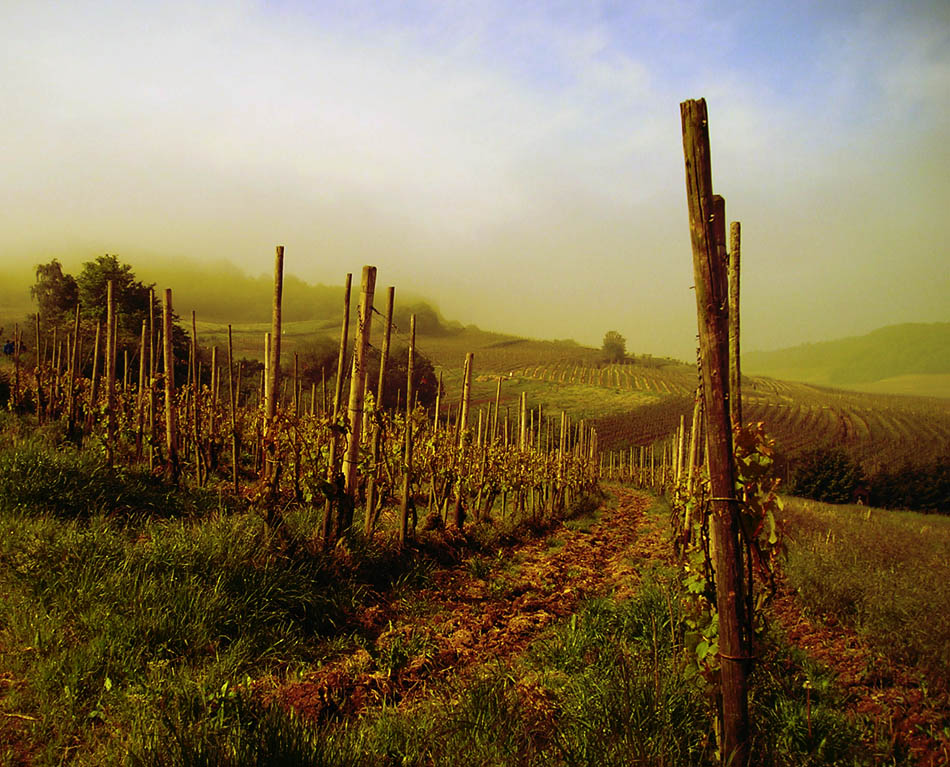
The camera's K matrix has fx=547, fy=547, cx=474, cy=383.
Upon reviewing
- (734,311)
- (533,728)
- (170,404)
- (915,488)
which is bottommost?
(915,488)

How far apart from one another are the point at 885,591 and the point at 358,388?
7042 mm

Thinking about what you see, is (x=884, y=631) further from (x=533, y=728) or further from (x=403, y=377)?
(x=403, y=377)

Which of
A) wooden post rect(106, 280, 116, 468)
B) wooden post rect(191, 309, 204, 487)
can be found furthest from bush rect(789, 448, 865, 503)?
wooden post rect(106, 280, 116, 468)

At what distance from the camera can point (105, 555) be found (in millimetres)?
4559

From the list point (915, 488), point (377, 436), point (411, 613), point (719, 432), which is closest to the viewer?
point (719, 432)

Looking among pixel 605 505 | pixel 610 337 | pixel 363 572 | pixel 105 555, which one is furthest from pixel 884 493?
pixel 610 337

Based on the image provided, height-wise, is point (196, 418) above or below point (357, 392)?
below

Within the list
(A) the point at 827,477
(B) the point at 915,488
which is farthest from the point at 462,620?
(B) the point at 915,488

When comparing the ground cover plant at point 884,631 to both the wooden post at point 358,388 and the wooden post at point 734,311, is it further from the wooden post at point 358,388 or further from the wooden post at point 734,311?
the wooden post at point 358,388

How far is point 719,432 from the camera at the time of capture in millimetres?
2303

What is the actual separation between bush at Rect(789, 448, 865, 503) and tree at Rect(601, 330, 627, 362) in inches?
2394

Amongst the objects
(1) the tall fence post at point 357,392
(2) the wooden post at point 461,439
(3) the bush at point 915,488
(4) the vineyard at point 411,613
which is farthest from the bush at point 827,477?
(1) the tall fence post at point 357,392

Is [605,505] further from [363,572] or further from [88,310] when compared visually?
[88,310]

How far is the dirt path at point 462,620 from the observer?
366 centimetres
